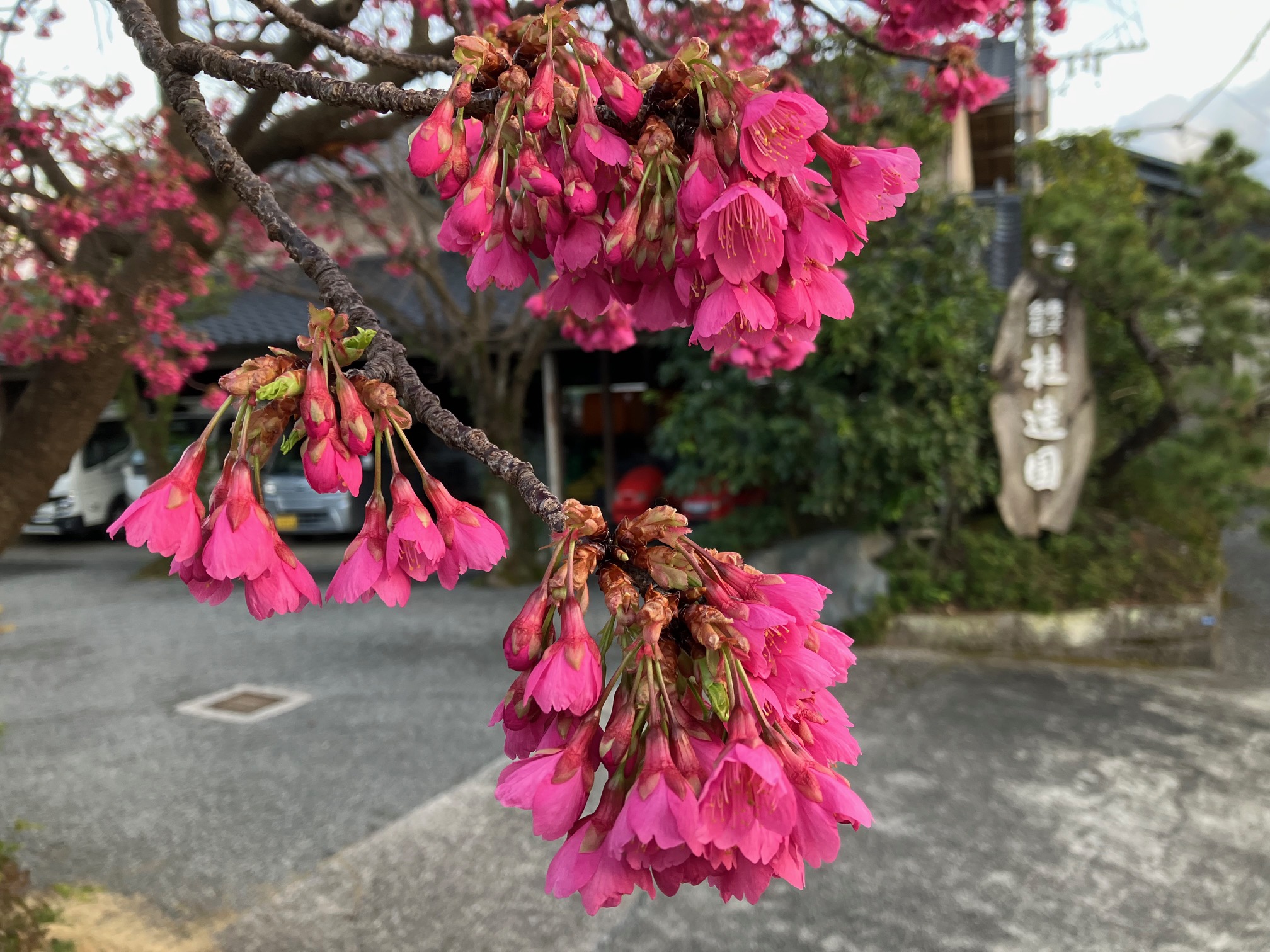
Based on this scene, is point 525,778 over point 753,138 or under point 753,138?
under

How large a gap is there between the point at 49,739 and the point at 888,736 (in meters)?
4.69

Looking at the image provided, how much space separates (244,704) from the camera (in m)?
5.77

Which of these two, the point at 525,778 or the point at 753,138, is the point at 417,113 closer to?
the point at 753,138

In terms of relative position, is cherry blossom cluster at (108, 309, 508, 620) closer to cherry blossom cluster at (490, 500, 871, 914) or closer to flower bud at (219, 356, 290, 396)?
flower bud at (219, 356, 290, 396)

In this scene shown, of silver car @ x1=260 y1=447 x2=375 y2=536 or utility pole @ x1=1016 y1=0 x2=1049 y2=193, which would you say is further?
silver car @ x1=260 y1=447 x2=375 y2=536

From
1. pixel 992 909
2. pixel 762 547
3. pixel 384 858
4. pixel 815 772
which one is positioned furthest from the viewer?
pixel 762 547

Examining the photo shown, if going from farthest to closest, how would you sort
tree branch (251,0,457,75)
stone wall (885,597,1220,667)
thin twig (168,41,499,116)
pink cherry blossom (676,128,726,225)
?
stone wall (885,597,1220,667), tree branch (251,0,457,75), thin twig (168,41,499,116), pink cherry blossom (676,128,726,225)

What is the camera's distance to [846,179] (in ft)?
2.80

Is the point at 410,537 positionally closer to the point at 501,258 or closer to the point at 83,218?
the point at 501,258

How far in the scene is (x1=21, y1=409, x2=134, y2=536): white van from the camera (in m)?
12.9

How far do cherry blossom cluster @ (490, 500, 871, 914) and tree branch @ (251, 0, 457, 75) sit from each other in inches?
29.6

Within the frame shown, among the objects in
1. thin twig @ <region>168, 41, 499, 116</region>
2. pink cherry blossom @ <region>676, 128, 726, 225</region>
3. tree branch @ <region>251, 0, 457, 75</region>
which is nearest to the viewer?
pink cherry blossom @ <region>676, 128, 726, 225</region>

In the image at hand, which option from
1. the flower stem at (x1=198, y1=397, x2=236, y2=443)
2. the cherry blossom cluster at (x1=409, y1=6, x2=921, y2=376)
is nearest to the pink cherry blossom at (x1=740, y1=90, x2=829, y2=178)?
the cherry blossom cluster at (x1=409, y1=6, x2=921, y2=376)

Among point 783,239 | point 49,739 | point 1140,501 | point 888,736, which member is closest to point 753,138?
point 783,239
